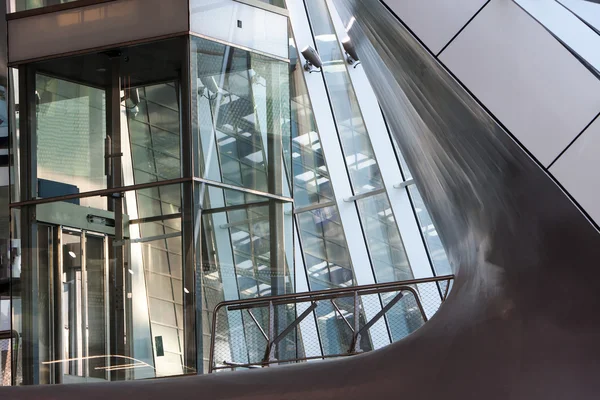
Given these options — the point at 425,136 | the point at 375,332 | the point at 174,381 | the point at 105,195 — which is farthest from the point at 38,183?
the point at 375,332

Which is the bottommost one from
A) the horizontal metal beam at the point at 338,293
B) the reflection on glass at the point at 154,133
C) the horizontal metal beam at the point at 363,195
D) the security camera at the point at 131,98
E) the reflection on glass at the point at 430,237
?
the horizontal metal beam at the point at 338,293

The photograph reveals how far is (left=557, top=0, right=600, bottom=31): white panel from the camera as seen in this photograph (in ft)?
13.5

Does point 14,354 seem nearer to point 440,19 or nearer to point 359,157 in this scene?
point 440,19

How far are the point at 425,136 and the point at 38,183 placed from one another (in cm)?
695

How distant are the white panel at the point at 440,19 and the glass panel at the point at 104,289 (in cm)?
661

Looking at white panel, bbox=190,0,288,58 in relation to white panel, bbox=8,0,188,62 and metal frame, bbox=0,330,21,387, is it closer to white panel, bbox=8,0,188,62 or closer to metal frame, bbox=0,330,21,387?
white panel, bbox=8,0,188,62

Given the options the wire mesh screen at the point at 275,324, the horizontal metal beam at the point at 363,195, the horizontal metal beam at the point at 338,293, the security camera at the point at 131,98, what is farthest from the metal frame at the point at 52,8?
the horizontal metal beam at the point at 363,195

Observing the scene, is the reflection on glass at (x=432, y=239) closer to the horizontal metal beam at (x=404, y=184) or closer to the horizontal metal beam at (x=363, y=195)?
the horizontal metal beam at (x=404, y=184)

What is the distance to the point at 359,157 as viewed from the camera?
2136 centimetres

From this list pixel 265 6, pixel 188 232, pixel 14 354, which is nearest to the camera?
pixel 14 354

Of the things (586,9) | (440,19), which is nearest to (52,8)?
(440,19)

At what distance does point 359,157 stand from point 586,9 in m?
17.2

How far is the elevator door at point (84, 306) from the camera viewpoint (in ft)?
33.1

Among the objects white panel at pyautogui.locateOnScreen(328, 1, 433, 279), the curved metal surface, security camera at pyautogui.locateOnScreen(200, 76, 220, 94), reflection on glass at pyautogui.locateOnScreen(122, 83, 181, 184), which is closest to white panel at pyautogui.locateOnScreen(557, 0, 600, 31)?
the curved metal surface
